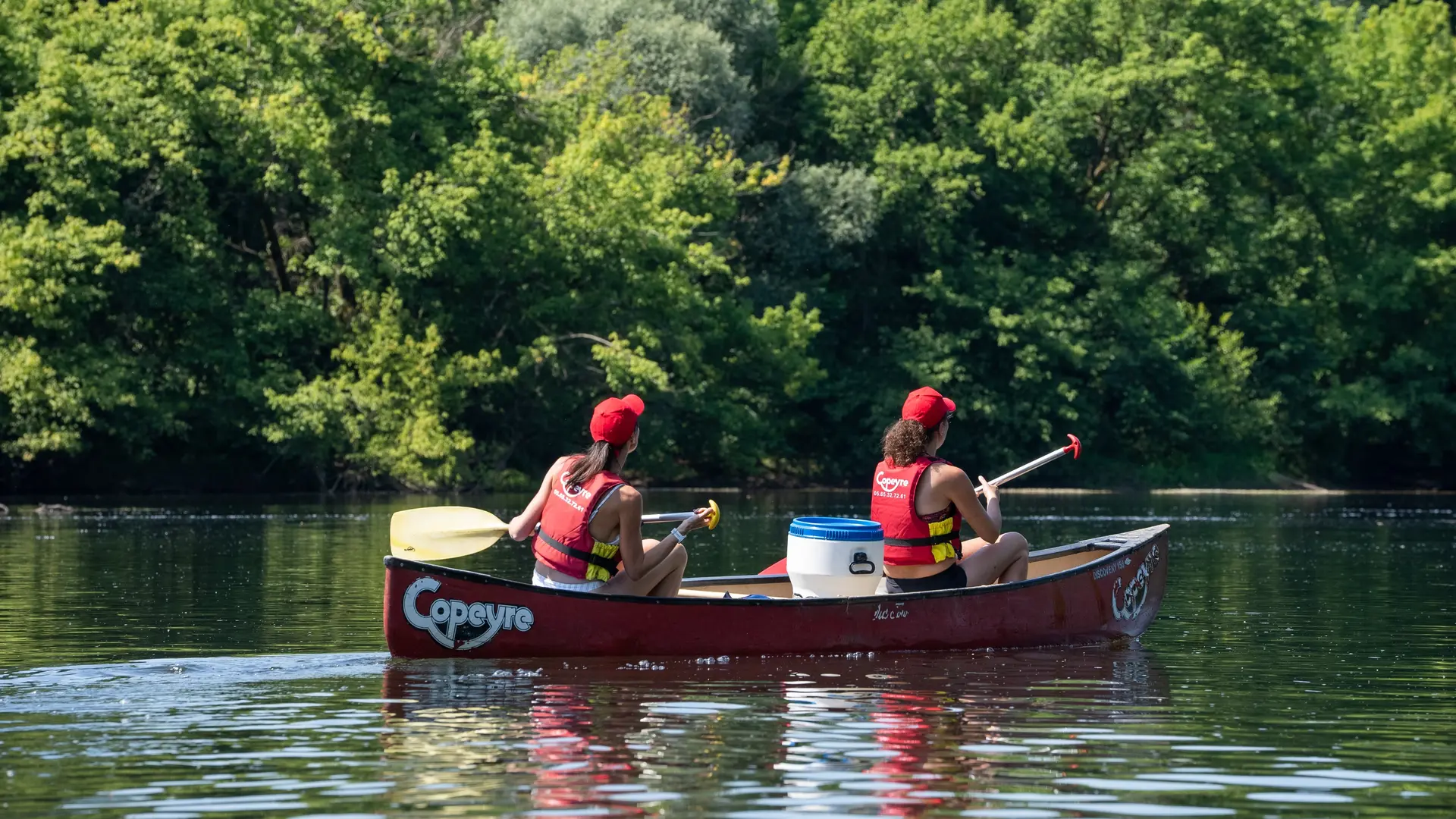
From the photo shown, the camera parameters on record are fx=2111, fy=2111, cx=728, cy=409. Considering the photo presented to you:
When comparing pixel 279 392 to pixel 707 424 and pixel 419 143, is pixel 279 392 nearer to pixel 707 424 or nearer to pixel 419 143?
pixel 419 143

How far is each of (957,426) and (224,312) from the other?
19.0 metres

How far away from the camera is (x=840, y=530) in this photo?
1441cm

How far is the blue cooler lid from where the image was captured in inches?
567

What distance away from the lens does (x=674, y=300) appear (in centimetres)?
4478

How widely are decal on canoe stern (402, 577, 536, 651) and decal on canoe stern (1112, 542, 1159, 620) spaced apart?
15.3ft

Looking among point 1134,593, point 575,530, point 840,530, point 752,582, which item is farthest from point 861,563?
point 1134,593

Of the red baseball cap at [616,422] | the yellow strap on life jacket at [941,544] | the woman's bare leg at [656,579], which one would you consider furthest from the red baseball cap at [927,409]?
the red baseball cap at [616,422]

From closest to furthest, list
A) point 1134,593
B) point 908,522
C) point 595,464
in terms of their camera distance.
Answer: point 595,464, point 908,522, point 1134,593

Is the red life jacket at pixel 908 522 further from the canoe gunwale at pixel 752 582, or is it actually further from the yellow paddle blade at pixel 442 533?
the yellow paddle blade at pixel 442 533

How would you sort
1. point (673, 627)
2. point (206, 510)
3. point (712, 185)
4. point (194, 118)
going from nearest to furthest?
1. point (673, 627)
2. point (206, 510)
3. point (194, 118)
4. point (712, 185)

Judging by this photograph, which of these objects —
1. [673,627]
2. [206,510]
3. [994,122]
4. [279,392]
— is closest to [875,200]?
[994,122]

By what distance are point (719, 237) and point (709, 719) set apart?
3719 centimetres

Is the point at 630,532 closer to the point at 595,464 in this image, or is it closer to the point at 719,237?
the point at 595,464

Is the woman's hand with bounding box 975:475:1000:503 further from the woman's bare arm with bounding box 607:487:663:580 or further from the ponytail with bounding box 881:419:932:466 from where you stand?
the woman's bare arm with bounding box 607:487:663:580
